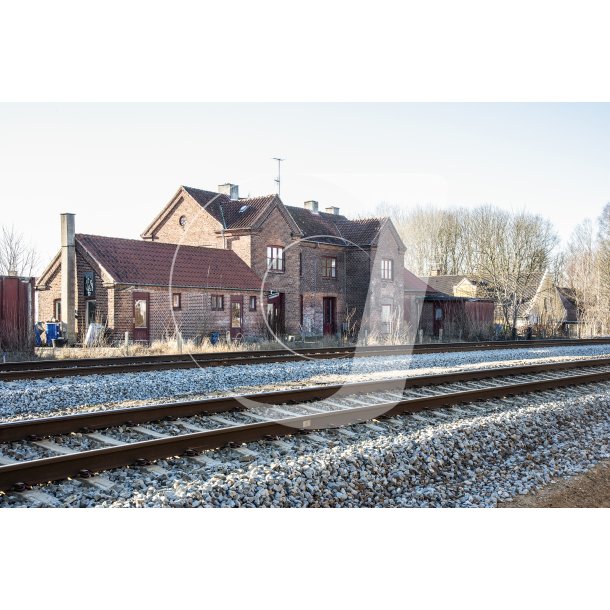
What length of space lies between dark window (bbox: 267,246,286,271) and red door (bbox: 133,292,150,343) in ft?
27.5

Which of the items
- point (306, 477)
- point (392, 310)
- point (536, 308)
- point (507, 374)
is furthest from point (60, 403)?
point (536, 308)

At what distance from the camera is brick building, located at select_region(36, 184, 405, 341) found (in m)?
25.2

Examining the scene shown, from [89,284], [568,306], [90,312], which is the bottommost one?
[90,312]

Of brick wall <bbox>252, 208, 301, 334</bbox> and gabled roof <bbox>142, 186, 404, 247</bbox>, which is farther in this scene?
gabled roof <bbox>142, 186, 404, 247</bbox>

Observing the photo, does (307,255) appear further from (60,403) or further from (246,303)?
(60,403)

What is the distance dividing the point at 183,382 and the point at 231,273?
682 inches

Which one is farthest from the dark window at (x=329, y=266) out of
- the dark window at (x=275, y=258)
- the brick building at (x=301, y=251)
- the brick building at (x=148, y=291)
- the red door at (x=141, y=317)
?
the red door at (x=141, y=317)

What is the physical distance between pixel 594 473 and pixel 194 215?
27.8 m

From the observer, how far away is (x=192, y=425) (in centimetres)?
830

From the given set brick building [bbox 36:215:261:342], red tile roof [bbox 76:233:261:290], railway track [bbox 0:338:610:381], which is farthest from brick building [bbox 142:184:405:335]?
railway track [bbox 0:338:610:381]

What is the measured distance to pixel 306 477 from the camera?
587cm

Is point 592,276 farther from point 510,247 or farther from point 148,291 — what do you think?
point 148,291

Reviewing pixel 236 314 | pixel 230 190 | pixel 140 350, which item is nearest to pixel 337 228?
pixel 230 190

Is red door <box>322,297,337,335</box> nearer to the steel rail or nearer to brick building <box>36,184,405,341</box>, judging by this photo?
brick building <box>36,184,405,341</box>
